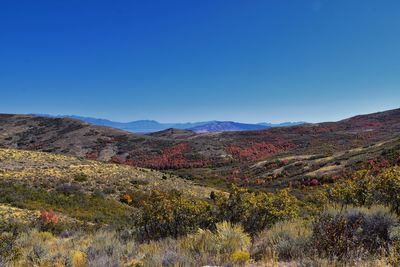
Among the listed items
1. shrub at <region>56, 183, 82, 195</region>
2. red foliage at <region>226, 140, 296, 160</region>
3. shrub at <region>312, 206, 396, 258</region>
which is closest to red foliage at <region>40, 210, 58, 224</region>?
shrub at <region>56, 183, 82, 195</region>

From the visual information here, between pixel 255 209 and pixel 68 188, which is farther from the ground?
A: pixel 255 209

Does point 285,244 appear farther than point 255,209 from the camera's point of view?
No

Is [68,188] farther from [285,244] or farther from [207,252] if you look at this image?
[285,244]

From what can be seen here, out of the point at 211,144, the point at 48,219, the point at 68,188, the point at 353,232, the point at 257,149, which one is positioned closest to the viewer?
the point at 353,232

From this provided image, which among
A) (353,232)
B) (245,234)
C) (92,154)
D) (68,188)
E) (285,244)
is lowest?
(92,154)

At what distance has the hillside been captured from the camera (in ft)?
198

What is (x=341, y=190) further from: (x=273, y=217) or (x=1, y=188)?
(x=1, y=188)

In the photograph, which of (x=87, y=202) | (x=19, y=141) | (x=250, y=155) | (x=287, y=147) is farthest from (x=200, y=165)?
(x=19, y=141)

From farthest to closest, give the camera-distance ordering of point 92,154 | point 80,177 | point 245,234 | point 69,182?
point 92,154 → point 80,177 → point 69,182 → point 245,234

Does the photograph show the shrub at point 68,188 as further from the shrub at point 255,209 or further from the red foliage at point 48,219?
the shrub at point 255,209

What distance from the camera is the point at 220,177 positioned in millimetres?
53375

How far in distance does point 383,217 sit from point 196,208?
17.5ft

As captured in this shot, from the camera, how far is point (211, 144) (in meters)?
83.6

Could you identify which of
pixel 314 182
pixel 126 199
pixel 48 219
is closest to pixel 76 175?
pixel 126 199
